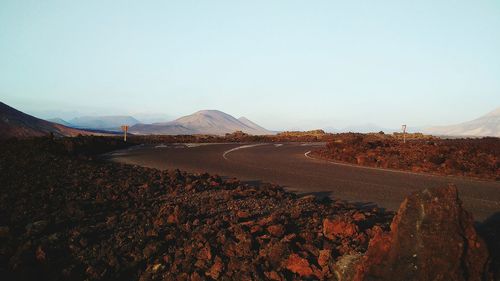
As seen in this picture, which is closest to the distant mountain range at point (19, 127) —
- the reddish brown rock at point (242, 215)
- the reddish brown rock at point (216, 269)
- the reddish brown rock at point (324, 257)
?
the reddish brown rock at point (242, 215)

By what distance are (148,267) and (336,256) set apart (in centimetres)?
272

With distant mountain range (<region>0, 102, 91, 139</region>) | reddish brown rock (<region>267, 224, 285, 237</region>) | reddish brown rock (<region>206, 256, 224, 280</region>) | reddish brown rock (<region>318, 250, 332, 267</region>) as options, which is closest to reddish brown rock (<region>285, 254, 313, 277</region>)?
reddish brown rock (<region>318, 250, 332, 267</region>)

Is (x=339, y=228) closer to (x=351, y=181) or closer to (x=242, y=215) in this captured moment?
(x=242, y=215)

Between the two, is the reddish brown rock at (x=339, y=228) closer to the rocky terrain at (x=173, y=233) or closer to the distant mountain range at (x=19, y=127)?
the rocky terrain at (x=173, y=233)

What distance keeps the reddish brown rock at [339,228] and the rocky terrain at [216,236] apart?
16mm

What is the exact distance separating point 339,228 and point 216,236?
197cm

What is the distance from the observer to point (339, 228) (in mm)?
6188

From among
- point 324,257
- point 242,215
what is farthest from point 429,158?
point 324,257

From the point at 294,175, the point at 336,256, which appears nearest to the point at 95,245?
Result: the point at 336,256

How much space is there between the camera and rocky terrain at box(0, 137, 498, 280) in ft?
13.9

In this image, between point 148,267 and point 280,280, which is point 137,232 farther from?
point 280,280

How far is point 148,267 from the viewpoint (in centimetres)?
571

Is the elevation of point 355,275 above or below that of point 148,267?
above

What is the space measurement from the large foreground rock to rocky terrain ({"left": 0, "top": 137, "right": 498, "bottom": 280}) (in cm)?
1
